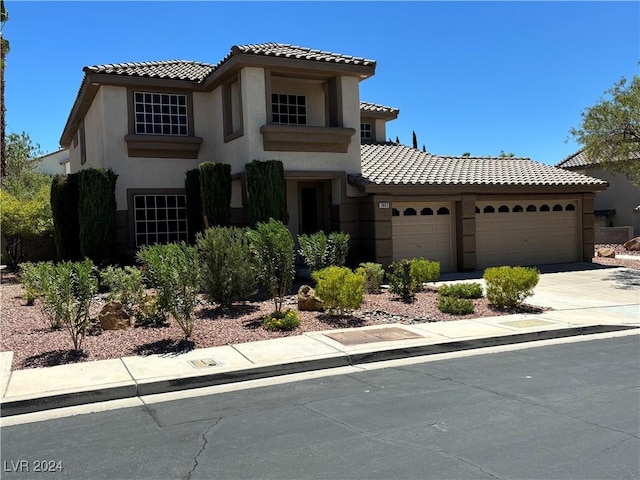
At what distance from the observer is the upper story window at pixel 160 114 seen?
17.8 m

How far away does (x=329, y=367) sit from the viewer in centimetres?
809

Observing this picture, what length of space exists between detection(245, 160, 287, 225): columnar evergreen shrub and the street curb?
7.56 metres

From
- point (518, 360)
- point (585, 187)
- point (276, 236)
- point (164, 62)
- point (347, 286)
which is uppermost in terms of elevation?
point (164, 62)

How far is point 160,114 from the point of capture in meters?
18.1

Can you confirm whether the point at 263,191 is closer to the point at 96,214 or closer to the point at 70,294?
the point at 96,214

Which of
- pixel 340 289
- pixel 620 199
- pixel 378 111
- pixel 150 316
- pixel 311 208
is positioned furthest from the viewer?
pixel 620 199

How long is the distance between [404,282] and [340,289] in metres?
2.65

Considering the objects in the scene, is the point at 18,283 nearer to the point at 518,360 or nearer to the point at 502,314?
the point at 502,314

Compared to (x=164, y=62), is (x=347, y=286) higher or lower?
lower

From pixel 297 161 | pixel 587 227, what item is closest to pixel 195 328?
pixel 297 161

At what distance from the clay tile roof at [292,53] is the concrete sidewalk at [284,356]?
8.82 m

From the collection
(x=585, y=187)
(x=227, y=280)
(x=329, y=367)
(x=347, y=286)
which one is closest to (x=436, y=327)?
(x=347, y=286)

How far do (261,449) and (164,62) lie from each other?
1752cm

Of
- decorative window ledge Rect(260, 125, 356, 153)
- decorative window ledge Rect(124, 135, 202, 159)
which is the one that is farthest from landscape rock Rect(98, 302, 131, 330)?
decorative window ledge Rect(124, 135, 202, 159)
